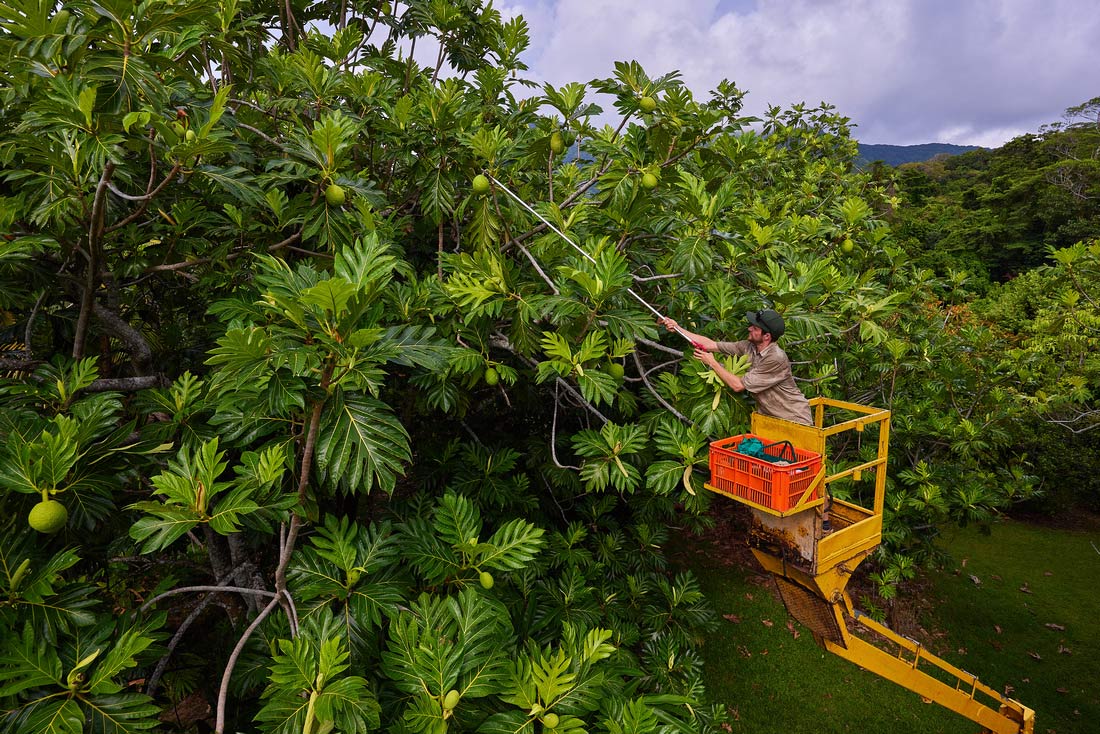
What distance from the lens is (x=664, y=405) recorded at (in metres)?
2.91

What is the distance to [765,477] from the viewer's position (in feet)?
8.45

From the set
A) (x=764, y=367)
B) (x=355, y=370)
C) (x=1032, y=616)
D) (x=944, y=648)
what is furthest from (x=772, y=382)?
(x=1032, y=616)

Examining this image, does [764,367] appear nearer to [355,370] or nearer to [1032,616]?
[355,370]

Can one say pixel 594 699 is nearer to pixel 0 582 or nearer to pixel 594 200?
pixel 0 582

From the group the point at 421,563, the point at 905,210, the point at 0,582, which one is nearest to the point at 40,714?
the point at 0,582

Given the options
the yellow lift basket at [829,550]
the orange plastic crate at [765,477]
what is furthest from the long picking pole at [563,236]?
the yellow lift basket at [829,550]

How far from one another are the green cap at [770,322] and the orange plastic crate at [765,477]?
63 cm

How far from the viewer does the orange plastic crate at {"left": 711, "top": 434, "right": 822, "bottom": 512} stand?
252 centimetres

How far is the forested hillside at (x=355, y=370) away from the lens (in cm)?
161

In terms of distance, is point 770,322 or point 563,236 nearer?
point 563,236

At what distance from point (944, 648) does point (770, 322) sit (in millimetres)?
5521

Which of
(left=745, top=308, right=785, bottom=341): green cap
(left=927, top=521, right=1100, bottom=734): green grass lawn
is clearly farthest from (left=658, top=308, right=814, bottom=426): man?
(left=927, top=521, right=1100, bottom=734): green grass lawn

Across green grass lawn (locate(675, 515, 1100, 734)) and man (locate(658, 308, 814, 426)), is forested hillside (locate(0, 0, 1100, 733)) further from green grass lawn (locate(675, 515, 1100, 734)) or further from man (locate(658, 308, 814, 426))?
green grass lawn (locate(675, 515, 1100, 734))

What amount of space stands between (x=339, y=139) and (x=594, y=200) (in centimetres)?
150
